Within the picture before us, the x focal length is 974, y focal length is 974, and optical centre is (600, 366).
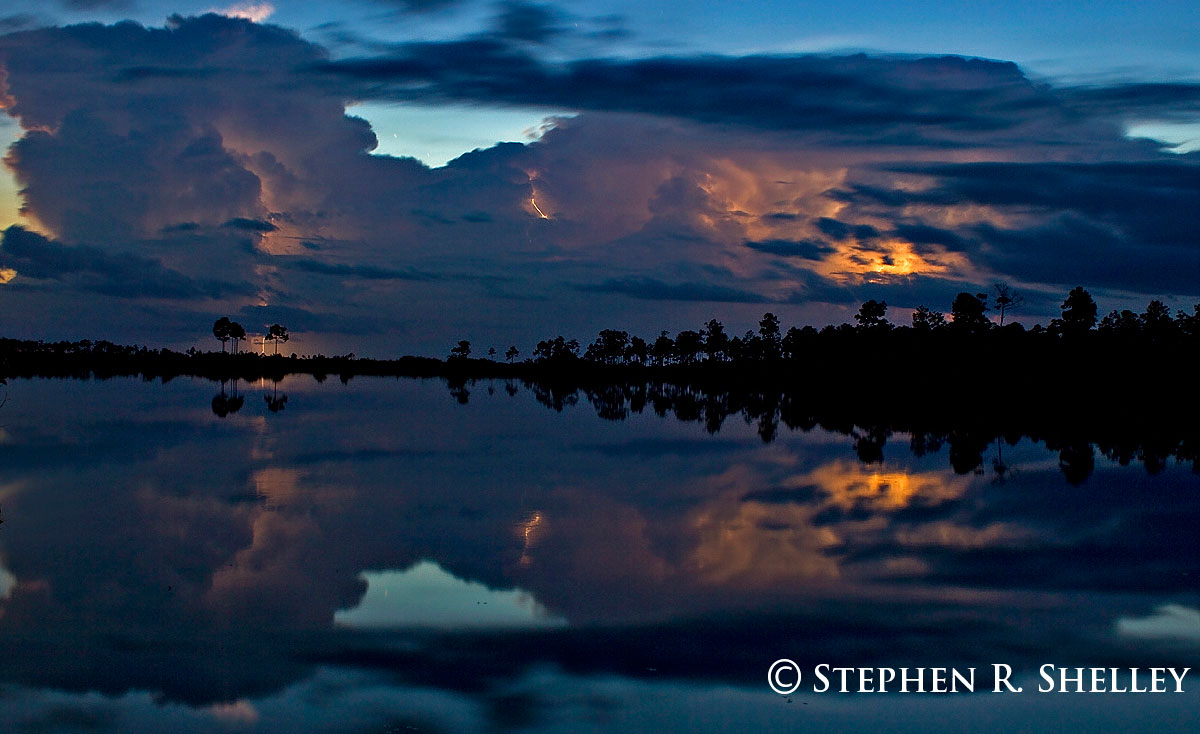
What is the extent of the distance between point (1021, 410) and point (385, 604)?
51.5 metres

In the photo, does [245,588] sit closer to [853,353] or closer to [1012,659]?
[1012,659]

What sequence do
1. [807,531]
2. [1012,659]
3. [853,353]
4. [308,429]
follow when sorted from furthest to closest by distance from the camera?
[853,353] → [308,429] → [807,531] → [1012,659]

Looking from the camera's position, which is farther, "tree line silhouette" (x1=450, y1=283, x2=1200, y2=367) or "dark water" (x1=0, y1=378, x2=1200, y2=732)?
"tree line silhouette" (x1=450, y1=283, x2=1200, y2=367)

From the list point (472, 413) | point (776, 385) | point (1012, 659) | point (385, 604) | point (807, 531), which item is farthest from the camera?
point (776, 385)

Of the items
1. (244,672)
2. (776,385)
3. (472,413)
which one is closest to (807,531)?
(244,672)

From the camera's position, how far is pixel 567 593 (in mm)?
13617

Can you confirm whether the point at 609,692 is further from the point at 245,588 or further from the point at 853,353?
the point at 853,353

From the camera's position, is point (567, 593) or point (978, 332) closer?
point (567, 593)

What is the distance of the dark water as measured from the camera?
9547 millimetres

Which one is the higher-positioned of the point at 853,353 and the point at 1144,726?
the point at 853,353

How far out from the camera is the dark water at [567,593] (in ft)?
31.3

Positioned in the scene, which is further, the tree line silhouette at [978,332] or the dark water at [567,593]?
the tree line silhouette at [978,332]

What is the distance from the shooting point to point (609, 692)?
32.2ft

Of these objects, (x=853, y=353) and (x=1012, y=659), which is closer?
(x=1012, y=659)
